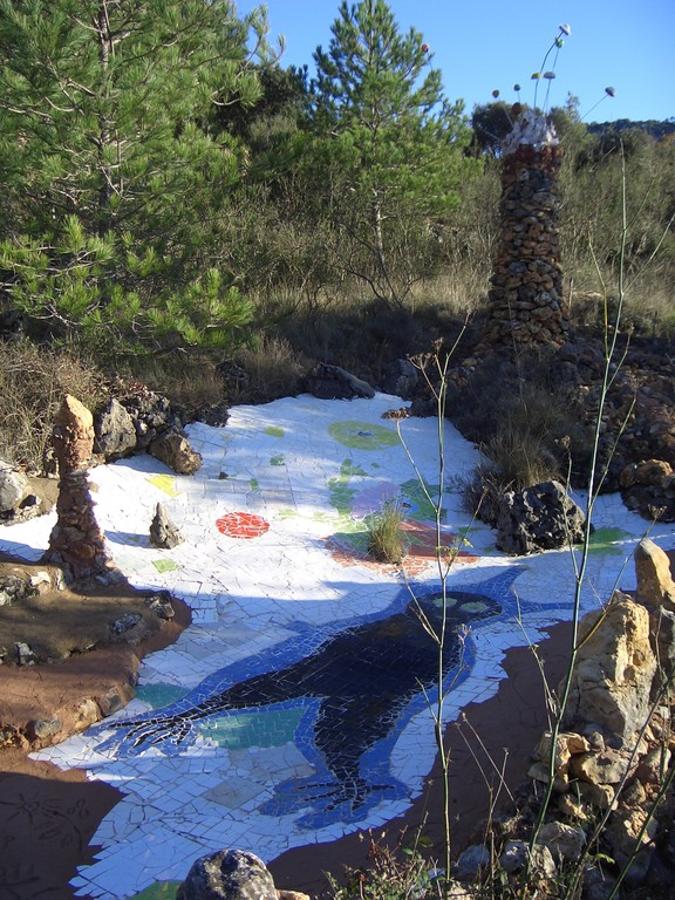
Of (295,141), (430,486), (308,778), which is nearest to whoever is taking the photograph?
(308,778)

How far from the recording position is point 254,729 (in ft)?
12.9

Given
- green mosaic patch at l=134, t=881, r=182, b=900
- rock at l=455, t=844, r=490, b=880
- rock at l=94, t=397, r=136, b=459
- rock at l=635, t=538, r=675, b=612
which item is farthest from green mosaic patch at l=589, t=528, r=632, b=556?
green mosaic patch at l=134, t=881, r=182, b=900

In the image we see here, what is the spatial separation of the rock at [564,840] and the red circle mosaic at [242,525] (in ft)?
12.1

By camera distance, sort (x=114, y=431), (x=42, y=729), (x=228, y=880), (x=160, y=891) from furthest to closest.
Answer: (x=114, y=431) < (x=42, y=729) < (x=160, y=891) < (x=228, y=880)

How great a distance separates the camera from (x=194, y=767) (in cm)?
364

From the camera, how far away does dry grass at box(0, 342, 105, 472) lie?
640 cm

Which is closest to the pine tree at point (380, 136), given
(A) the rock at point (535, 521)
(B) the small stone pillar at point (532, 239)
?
(B) the small stone pillar at point (532, 239)

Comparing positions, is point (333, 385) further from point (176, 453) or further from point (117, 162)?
point (117, 162)

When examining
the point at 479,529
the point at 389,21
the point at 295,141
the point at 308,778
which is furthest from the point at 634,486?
the point at 389,21

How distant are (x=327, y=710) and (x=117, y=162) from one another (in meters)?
5.16

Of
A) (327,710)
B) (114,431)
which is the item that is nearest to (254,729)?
(327,710)

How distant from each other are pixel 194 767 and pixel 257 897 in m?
1.50

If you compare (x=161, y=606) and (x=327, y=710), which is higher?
(x=161, y=606)

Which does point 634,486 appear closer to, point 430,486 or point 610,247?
point 430,486
